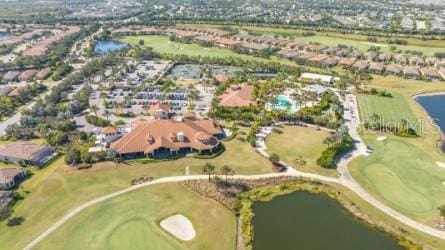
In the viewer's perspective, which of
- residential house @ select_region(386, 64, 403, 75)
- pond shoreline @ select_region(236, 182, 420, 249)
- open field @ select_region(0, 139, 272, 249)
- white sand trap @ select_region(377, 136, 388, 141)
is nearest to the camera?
pond shoreline @ select_region(236, 182, 420, 249)

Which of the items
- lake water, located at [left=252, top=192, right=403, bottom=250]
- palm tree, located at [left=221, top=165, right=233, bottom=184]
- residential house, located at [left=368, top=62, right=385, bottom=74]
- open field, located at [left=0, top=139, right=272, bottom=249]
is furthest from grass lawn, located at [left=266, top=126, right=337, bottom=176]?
residential house, located at [left=368, top=62, right=385, bottom=74]

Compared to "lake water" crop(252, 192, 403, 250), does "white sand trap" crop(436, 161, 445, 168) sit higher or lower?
higher

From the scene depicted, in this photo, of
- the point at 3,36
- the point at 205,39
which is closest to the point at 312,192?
the point at 205,39

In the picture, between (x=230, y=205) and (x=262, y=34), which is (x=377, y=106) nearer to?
(x=230, y=205)

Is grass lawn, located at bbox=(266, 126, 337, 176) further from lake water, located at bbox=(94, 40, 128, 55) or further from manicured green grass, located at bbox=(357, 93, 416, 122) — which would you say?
lake water, located at bbox=(94, 40, 128, 55)

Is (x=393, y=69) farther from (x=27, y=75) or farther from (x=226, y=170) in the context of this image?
(x=27, y=75)

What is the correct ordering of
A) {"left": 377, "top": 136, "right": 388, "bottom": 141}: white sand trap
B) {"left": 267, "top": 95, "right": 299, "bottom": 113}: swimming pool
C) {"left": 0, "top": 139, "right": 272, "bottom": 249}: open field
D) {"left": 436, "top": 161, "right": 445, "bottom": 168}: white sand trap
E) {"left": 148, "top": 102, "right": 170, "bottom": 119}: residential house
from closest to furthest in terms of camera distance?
{"left": 0, "top": 139, "right": 272, "bottom": 249}: open field, {"left": 436, "top": 161, "right": 445, "bottom": 168}: white sand trap, {"left": 377, "top": 136, "right": 388, "bottom": 141}: white sand trap, {"left": 148, "top": 102, "right": 170, "bottom": 119}: residential house, {"left": 267, "top": 95, "right": 299, "bottom": 113}: swimming pool

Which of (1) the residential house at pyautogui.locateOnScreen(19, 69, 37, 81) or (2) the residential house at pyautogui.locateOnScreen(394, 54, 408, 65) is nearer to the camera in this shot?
(1) the residential house at pyautogui.locateOnScreen(19, 69, 37, 81)

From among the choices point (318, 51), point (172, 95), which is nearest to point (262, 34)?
point (318, 51)
